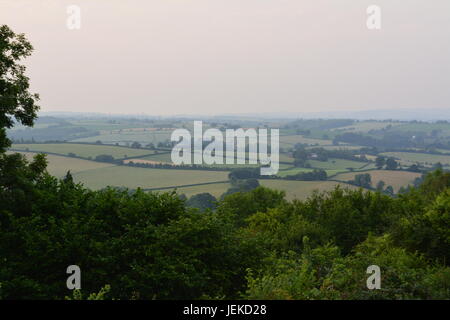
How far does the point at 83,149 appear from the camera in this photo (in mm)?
100812

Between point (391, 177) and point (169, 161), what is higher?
point (169, 161)

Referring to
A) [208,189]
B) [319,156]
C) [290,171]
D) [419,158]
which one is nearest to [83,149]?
[208,189]

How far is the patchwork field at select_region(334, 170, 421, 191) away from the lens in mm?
80019

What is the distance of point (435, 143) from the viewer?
144 metres

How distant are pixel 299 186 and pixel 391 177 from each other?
829 inches

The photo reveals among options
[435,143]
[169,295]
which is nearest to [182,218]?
[169,295]

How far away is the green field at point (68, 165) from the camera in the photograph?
263 ft

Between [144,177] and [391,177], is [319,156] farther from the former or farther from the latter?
[144,177]

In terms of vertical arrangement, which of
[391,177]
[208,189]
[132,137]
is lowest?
[208,189]

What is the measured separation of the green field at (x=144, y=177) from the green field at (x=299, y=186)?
986 cm

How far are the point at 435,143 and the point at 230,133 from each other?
6630 cm

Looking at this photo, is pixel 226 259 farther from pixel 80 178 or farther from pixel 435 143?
pixel 435 143

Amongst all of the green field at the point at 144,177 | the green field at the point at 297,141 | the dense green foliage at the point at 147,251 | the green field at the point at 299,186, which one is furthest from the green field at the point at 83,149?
the dense green foliage at the point at 147,251

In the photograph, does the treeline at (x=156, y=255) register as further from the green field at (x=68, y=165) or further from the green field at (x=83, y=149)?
the green field at (x=83, y=149)
